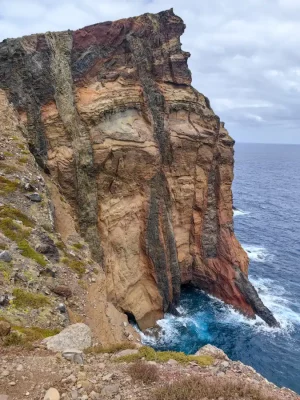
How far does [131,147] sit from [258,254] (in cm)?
4625

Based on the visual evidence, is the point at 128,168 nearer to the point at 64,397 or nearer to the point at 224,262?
the point at 224,262

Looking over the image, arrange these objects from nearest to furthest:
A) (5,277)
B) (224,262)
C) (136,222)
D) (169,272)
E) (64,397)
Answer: (64,397)
(5,277)
(136,222)
(169,272)
(224,262)

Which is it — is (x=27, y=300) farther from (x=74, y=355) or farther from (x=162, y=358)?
(x=162, y=358)

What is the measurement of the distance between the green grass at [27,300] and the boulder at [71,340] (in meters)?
4.41

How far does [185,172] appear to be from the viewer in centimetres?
5622

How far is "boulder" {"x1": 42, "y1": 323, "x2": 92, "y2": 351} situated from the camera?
577 inches

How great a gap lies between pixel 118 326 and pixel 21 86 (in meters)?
30.2

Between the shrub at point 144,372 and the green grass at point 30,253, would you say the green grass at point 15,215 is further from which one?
the shrub at point 144,372

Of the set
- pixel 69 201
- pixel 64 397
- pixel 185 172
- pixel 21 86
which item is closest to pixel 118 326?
pixel 64 397

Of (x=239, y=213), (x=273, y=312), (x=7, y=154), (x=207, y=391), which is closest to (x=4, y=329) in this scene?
(x=207, y=391)

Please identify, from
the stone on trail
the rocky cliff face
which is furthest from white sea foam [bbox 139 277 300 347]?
the stone on trail

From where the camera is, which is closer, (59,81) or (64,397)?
(64,397)

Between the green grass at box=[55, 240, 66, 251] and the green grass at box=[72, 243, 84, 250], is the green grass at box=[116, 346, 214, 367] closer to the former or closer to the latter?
the green grass at box=[55, 240, 66, 251]

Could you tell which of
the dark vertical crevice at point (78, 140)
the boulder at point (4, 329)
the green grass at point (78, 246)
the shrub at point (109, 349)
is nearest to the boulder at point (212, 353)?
A: the shrub at point (109, 349)
